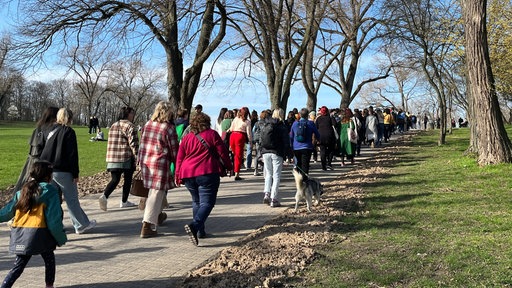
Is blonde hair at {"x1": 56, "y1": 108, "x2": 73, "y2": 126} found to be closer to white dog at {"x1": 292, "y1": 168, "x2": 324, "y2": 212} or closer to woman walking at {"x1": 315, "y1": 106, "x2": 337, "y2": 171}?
white dog at {"x1": 292, "y1": 168, "x2": 324, "y2": 212}

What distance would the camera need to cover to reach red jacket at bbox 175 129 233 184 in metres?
6.17

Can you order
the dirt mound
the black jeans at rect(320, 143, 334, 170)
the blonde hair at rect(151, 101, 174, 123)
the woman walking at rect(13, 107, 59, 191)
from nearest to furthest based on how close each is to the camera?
1. the dirt mound
2. the woman walking at rect(13, 107, 59, 191)
3. the blonde hair at rect(151, 101, 174, 123)
4. the black jeans at rect(320, 143, 334, 170)

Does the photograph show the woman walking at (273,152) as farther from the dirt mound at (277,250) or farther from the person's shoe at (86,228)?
the person's shoe at (86,228)

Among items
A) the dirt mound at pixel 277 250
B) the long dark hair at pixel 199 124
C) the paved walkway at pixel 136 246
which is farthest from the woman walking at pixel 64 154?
the dirt mound at pixel 277 250

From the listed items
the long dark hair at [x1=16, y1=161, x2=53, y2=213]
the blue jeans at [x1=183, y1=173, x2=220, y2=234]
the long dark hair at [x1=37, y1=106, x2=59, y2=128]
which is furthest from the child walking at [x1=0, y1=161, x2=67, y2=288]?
the long dark hair at [x1=37, y1=106, x2=59, y2=128]

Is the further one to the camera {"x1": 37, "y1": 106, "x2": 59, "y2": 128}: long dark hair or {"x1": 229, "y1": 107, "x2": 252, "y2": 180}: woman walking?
{"x1": 229, "y1": 107, "x2": 252, "y2": 180}: woman walking

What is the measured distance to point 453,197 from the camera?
8.37m

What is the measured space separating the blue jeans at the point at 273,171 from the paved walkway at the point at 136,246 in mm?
349

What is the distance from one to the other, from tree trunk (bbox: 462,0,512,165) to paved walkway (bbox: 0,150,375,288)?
6.18 metres

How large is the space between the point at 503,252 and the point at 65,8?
12335 mm

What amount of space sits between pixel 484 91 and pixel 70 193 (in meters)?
10.7

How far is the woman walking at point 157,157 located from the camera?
6.50 m

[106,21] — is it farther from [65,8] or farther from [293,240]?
[293,240]

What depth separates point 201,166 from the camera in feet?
20.2
